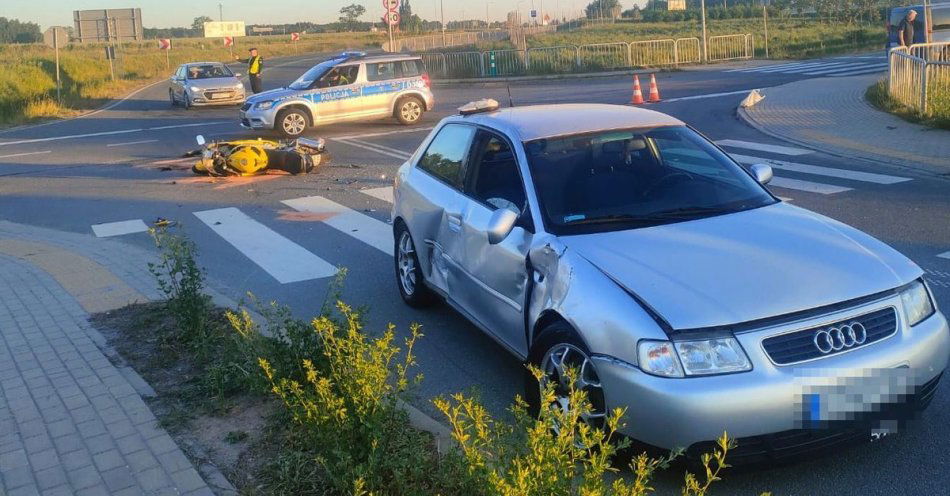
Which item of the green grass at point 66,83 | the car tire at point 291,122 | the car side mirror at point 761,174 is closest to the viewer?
the car side mirror at point 761,174

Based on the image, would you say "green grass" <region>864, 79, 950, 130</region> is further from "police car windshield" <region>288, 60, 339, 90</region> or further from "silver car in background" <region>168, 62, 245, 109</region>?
"silver car in background" <region>168, 62, 245, 109</region>

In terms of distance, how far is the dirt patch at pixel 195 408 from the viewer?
453cm

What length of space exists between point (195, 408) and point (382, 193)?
839 centimetres

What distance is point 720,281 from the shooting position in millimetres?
4371

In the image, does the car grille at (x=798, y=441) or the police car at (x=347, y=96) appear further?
the police car at (x=347, y=96)

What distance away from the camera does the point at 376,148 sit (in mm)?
18922

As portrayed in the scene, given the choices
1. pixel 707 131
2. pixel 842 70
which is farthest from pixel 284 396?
pixel 842 70

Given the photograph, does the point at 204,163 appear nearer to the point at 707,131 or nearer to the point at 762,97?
the point at 707,131

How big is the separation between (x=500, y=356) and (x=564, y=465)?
3.34 metres

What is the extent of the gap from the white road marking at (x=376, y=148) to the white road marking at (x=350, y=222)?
13.7 ft

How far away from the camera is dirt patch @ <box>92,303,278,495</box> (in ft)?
14.9

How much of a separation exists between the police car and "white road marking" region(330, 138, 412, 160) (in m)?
1.63

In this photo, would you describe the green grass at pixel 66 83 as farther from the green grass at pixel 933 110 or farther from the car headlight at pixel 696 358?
the car headlight at pixel 696 358

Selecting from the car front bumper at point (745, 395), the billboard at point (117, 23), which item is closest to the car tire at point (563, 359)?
the car front bumper at point (745, 395)
